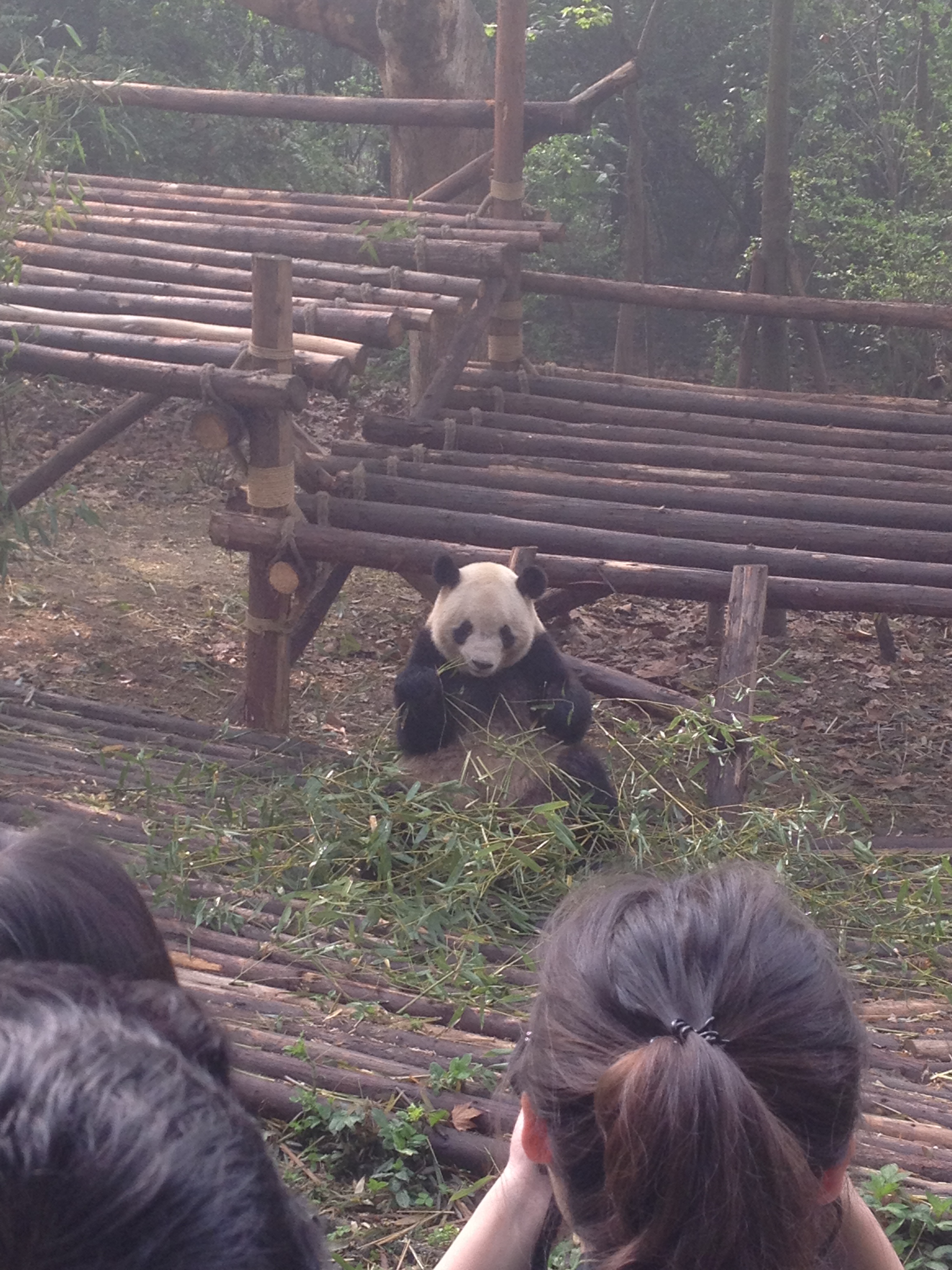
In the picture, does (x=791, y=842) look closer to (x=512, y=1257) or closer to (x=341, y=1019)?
(x=341, y=1019)

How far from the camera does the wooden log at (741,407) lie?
6.98 metres

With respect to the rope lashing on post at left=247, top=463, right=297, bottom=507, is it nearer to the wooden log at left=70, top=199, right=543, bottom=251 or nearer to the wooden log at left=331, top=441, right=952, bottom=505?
the wooden log at left=331, top=441, right=952, bottom=505

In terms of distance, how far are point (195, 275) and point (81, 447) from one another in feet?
5.17

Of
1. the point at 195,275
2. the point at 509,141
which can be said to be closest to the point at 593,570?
the point at 195,275

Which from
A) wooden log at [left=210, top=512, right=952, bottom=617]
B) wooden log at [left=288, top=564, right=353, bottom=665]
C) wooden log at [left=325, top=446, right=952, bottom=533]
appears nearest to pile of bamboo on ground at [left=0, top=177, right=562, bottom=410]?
wooden log at [left=210, top=512, right=952, bottom=617]

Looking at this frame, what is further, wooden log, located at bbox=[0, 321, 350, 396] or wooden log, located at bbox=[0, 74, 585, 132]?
wooden log, located at bbox=[0, 74, 585, 132]

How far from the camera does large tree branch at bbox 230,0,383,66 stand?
941 cm

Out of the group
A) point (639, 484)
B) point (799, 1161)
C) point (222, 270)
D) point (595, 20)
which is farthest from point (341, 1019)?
point (595, 20)

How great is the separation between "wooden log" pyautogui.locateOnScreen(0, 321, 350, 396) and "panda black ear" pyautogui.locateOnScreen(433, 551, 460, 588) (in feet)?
2.98

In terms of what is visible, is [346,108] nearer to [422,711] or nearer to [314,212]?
[314,212]

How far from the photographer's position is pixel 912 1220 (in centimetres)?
219

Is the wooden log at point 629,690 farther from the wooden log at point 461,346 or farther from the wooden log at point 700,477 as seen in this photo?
the wooden log at point 461,346

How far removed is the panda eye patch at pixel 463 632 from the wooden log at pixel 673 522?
0.96 metres

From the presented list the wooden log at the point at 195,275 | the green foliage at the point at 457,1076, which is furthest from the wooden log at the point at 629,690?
the green foliage at the point at 457,1076
